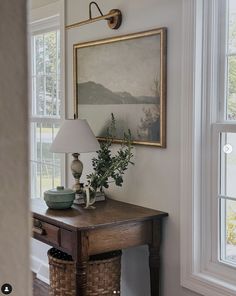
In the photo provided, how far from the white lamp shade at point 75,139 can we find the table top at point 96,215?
0.32 meters

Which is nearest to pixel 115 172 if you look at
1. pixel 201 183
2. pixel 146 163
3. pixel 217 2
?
pixel 146 163

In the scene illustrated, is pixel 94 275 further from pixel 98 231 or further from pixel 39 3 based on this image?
pixel 39 3

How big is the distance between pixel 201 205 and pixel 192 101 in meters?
0.51

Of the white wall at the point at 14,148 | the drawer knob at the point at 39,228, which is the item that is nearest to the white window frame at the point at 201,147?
the drawer knob at the point at 39,228

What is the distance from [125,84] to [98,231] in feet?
2.97

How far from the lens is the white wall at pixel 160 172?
240cm

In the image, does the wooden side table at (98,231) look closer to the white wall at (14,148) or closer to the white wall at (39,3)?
the white wall at (39,3)

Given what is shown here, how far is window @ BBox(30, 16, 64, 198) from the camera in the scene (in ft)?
11.9

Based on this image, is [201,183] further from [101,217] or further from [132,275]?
[132,275]

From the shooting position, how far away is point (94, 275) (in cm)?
244

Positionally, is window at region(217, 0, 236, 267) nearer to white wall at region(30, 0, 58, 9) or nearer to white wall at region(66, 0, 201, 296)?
white wall at region(66, 0, 201, 296)

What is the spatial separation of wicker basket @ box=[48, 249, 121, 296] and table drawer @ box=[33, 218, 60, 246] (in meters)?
0.16

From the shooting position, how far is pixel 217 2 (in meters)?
2.23

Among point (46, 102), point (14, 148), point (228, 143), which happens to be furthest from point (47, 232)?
point (14, 148)
